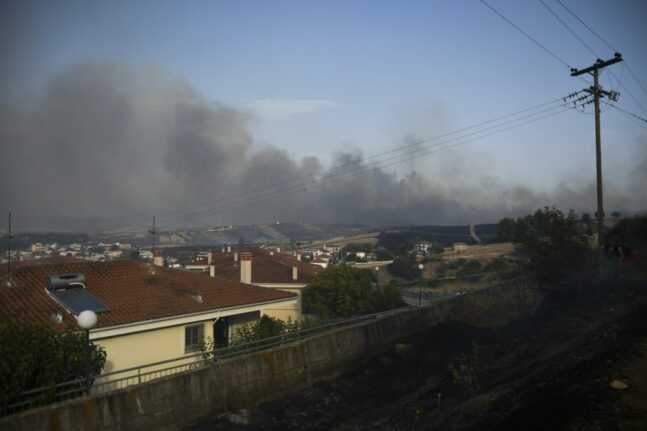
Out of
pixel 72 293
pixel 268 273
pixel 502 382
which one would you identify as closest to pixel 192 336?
pixel 72 293

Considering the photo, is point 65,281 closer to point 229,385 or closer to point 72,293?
point 72,293

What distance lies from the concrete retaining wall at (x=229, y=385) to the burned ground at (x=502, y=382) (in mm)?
442

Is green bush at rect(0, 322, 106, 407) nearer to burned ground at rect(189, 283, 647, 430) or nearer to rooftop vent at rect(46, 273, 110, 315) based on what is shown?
burned ground at rect(189, 283, 647, 430)

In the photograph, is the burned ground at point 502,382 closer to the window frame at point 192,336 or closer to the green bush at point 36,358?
the green bush at point 36,358

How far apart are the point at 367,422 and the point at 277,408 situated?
2.85 m

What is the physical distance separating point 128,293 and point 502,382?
48.9 feet

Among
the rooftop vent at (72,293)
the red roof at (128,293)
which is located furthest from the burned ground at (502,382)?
the rooftop vent at (72,293)

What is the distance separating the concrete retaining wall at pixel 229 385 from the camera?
36.6ft

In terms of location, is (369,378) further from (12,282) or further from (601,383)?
(12,282)

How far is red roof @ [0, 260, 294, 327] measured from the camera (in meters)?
18.1

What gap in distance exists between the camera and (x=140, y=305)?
20.1 meters

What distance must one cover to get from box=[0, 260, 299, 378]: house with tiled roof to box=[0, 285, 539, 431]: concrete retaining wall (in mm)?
5436

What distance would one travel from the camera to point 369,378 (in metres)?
17.8

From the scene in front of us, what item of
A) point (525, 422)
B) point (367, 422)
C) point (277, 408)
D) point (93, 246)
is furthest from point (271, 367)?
point (93, 246)
